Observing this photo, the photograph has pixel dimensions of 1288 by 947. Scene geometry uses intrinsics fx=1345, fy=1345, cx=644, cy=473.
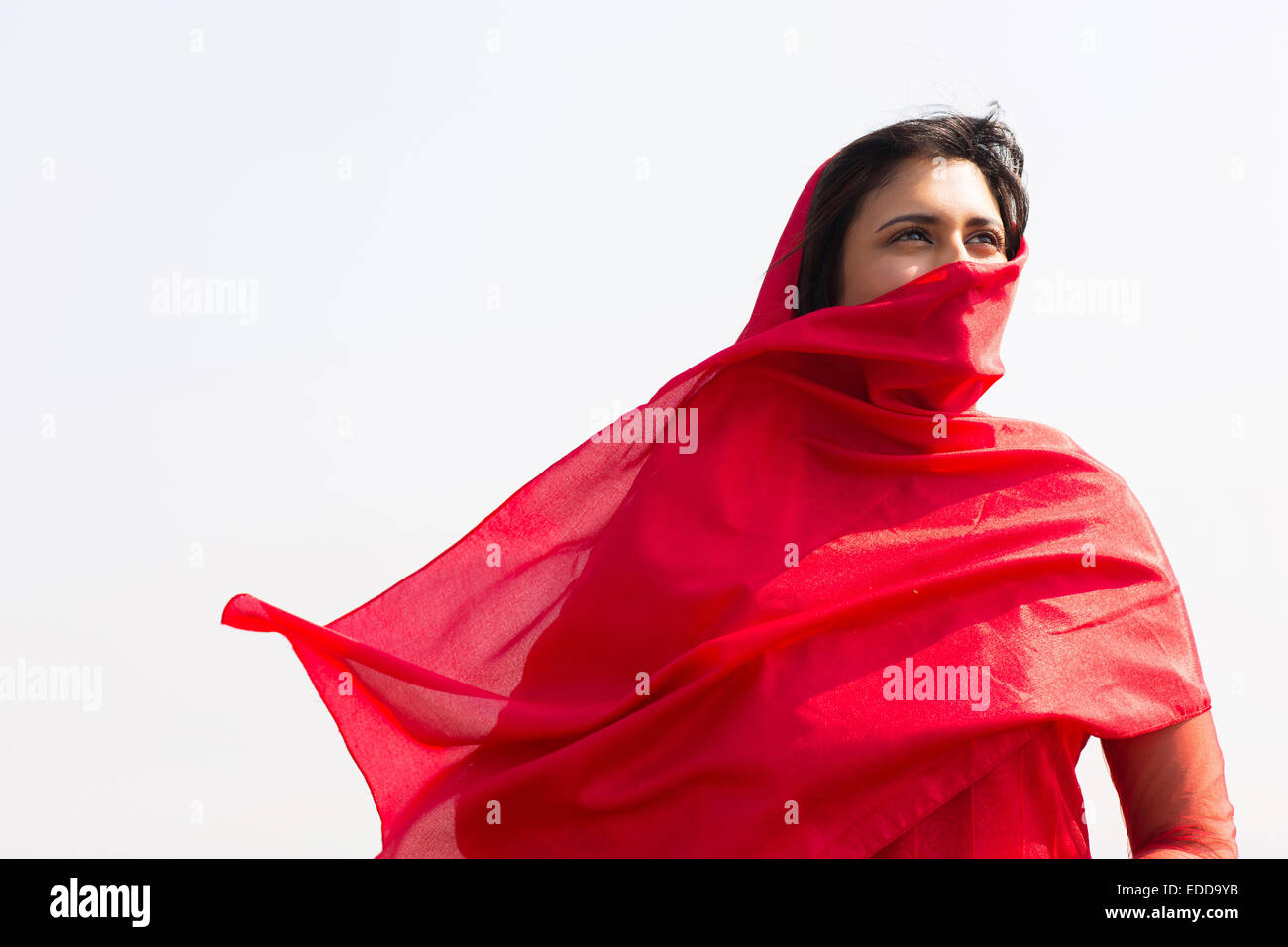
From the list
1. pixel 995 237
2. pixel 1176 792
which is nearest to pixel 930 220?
pixel 995 237

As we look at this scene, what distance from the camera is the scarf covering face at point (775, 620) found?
2.26 m

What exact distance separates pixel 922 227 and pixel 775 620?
0.85 metres

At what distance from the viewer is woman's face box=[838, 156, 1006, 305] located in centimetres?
261

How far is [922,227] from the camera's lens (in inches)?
104

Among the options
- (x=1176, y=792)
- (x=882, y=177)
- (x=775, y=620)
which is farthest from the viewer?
(x=882, y=177)

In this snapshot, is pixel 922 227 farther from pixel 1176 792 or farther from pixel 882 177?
pixel 1176 792

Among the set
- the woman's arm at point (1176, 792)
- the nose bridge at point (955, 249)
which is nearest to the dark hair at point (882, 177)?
the nose bridge at point (955, 249)

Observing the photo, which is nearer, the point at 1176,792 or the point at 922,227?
the point at 1176,792

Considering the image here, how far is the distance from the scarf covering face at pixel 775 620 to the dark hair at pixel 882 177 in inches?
2.6

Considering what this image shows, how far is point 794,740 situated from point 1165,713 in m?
0.64

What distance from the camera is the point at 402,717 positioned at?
263 cm

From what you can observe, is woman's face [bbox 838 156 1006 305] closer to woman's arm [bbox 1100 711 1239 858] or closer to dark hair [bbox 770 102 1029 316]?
dark hair [bbox 770 102 1029 316]

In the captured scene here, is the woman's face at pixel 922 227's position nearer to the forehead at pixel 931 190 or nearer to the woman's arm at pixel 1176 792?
the forehead at pixel 931 190
